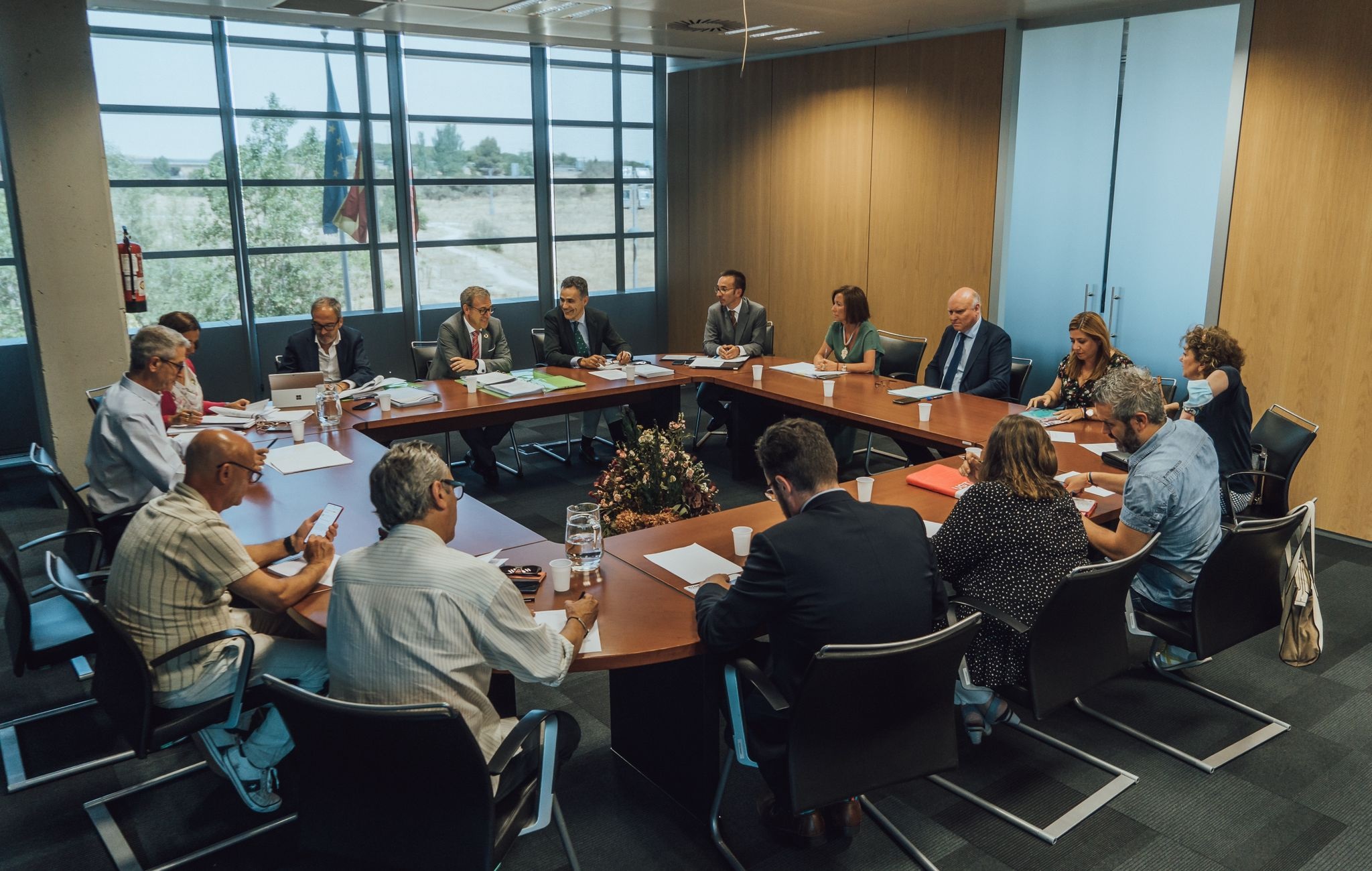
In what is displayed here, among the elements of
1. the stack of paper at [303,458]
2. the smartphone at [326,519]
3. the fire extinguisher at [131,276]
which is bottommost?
the smartphone at [326,519]

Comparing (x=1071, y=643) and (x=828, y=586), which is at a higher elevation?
(x=828, y=586)

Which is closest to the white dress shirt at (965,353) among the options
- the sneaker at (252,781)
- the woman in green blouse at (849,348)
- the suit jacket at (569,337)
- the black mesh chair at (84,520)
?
the woman in green blouse at (849,348)

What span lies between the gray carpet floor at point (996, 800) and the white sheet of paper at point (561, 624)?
77cm

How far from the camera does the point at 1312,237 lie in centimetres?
553

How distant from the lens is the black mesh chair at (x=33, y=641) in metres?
3.05

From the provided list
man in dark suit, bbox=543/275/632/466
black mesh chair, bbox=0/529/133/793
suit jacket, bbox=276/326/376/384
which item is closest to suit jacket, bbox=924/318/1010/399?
man in dark suit, bbox=543/275/632/466

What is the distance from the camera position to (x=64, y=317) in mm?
5715

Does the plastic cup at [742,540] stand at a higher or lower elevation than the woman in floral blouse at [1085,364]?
lower

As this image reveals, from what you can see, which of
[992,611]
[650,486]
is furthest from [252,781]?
[992,611]

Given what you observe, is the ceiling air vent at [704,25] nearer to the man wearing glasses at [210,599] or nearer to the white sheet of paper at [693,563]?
the white sheet of paper at [693,563]

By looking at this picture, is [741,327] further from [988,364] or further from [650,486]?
[650,486]

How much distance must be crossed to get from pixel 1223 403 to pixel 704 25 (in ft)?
15.0

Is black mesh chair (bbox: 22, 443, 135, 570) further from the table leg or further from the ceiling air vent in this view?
the ceiling air vent

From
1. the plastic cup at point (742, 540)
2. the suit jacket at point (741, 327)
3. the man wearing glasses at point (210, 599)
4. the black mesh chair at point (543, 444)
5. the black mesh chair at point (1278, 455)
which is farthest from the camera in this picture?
the suit jacket at point (741, 327)
